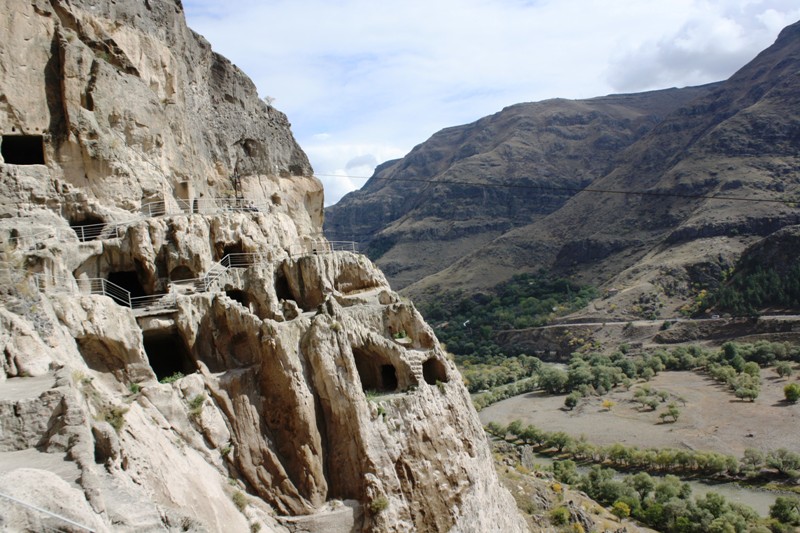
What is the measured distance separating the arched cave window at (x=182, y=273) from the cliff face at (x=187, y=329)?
100 mm

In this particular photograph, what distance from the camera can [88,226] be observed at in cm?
2598

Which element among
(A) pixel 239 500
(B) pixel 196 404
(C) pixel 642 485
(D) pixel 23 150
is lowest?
(C) pixel 642 485

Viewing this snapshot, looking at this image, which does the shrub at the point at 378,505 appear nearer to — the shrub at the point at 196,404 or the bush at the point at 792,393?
the shrub at the point at 196,404

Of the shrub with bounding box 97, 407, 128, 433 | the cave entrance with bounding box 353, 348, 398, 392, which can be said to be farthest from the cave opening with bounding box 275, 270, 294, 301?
the shrub with bounding box 97, 407, 128, 433

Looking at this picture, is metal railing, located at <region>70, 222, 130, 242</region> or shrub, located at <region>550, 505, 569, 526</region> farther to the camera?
shrub, located at <region>550, 505, 569, 526</region>

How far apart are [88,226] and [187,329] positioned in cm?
628

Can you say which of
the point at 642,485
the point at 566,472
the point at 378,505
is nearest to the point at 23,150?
the point at 378,505

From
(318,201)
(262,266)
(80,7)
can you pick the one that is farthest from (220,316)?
(318,201)

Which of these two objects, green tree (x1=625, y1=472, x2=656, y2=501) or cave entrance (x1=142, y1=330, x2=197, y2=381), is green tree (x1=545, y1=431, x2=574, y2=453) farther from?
cave entrance (x1=142, y1=330, x2=197, y2=381)

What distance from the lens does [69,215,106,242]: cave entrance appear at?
25797 millimetres

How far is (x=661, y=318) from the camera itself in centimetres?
10256

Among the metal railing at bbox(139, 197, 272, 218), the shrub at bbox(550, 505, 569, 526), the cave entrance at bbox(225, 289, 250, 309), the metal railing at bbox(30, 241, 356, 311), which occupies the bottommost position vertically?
the shrub at bbox(550, 505, 569, 526)

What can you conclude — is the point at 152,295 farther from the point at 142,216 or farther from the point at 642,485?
the point at 642,485

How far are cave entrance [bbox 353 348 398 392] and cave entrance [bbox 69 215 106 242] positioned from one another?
34.2 feet
